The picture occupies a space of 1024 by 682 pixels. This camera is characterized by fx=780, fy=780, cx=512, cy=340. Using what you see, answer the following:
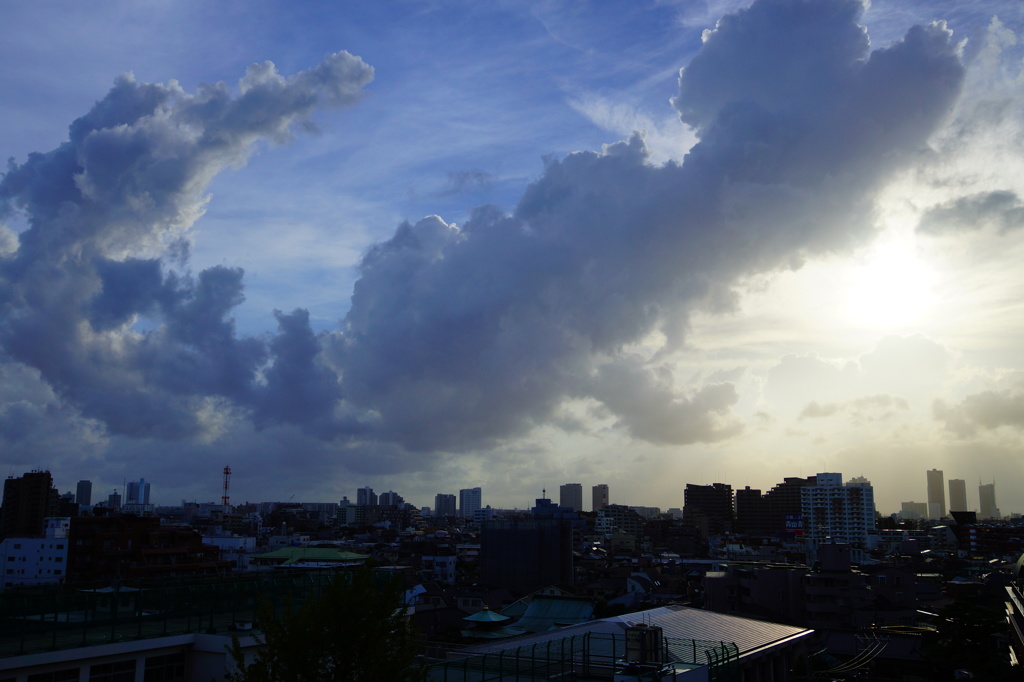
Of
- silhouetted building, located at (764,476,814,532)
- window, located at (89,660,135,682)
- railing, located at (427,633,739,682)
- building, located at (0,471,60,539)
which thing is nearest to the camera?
window, located at (89,660,135,682)

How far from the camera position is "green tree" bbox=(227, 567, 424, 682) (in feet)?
39.9

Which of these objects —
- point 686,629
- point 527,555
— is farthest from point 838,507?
point 686,629

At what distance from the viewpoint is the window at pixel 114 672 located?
16375 millimetres

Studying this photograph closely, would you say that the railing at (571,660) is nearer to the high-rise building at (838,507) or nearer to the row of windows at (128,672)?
the row of windows at (128,672)

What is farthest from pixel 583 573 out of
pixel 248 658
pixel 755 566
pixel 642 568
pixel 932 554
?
pixel 248 658

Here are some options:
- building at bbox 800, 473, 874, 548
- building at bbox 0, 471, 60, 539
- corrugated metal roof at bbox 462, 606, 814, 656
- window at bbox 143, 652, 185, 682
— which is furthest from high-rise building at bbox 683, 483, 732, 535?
window at bbox 143, 652, 185, 682

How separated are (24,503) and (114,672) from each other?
108725 millimetres

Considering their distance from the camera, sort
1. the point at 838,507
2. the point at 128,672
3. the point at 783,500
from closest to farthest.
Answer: the point at 128,672
the point at 838,507
the point at 783,500

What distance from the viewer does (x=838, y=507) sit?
150875mm

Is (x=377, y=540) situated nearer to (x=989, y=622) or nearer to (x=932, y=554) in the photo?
(x=932, y=554)

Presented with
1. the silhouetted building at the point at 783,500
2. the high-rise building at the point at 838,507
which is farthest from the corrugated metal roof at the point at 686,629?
the silhouetted building at the point at 783,500

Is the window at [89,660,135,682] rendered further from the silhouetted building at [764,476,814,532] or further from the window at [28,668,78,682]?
the silhouetted building at [764,476,814,532]

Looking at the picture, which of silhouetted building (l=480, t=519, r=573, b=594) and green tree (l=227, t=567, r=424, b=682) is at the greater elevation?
green tree (l=227, t=567, r=424, b=682)

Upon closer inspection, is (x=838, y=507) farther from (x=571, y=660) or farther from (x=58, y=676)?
(x=58, y=676)
